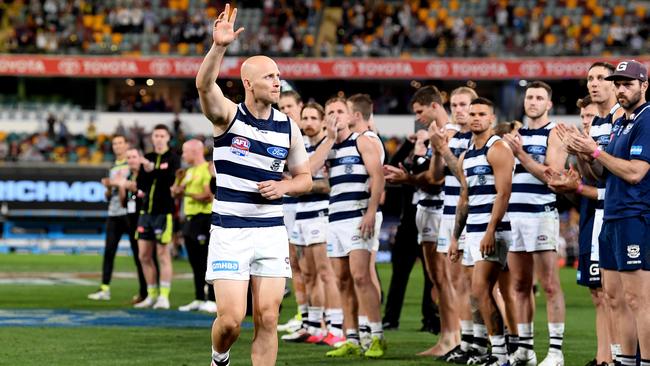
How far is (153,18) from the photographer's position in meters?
43.6

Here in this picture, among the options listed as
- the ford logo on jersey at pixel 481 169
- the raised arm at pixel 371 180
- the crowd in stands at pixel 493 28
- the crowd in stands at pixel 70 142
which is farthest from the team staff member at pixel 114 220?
the crowd in stands at pixel 493 28

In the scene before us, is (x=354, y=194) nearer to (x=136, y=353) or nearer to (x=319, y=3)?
(x=136, y=353)

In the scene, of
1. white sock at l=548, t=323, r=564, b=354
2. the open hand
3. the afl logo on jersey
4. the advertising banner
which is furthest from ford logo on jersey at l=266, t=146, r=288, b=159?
the advertising banner

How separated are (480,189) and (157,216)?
23.9 ft

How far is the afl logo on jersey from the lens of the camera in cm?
819

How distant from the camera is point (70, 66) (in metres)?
41.2

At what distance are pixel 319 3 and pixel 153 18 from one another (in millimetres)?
6657

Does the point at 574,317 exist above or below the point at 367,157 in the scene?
below

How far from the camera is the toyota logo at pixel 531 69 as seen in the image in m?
39.4

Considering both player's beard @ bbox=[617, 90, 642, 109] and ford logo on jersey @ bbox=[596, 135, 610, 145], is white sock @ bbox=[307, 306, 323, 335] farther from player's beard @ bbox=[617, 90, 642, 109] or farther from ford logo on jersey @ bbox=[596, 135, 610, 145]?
player's beard @ bbox=[617, 90, 642, 109]

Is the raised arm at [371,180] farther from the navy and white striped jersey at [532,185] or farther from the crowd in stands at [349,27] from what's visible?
the crowd in stands at [349,27]

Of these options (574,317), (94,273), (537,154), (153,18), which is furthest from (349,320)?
(153,18)

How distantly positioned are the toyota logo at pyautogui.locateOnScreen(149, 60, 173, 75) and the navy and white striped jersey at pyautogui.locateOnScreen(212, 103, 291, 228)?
32.9m

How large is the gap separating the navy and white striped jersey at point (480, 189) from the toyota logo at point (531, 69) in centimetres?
Result: 2971
